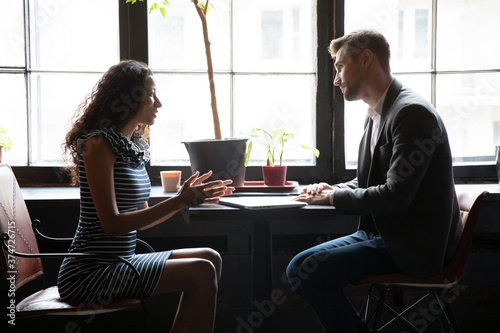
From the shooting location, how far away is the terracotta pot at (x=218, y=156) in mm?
2438

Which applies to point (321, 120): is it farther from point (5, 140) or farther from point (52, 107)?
point (5, 140)

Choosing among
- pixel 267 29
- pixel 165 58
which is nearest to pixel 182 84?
pixel 165 58

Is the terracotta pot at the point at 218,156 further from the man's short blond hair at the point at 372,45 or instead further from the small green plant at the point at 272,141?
the man's short blond hair at the point at 372,45

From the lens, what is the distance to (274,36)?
9.65ft

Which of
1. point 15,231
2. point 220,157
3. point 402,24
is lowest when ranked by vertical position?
point 15,231

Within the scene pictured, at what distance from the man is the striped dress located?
0.61 m

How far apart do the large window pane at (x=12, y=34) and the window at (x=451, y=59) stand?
5.63 ft

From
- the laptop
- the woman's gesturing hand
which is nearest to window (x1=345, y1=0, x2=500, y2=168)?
the laptop

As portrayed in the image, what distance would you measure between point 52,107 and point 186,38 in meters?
0.80

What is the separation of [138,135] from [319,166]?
1099 millimetres

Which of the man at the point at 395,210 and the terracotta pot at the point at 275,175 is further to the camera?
the terracotta pot at the point at 275,175

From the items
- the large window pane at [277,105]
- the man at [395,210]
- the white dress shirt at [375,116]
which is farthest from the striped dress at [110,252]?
the large window pane at [277,105]

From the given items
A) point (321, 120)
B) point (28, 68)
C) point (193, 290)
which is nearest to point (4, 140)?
point (28, 68)

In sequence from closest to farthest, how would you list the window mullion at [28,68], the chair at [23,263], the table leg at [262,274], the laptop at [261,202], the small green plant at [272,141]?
the chair at [23,263]
the laptop at [261,202]
the table leg at [262,274]
the small green plant at [272,141]
the window mullion at [28,68]
